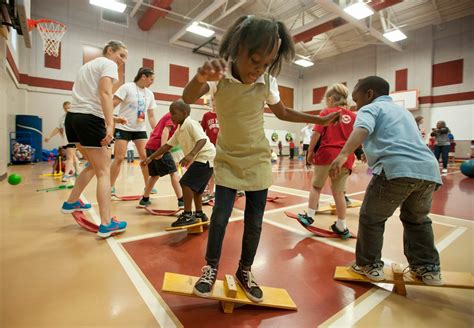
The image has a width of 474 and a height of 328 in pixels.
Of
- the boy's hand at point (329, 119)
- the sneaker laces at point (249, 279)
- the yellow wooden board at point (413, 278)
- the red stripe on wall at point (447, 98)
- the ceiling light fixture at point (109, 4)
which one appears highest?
the ceiling light fixture at point (109, 4)

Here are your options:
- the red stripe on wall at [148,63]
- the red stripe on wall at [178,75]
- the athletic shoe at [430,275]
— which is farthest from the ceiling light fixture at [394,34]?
the athletic shoe at [430,275]

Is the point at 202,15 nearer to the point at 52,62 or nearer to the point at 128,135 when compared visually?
the point at 52,62

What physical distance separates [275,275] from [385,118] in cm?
121

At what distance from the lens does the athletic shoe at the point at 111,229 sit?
236cm

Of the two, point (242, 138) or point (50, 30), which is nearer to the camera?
point (242, 138)

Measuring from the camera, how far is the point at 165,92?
47.7 feet

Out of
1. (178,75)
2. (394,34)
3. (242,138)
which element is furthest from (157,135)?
(394,34)

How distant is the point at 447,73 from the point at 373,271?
16.6 m

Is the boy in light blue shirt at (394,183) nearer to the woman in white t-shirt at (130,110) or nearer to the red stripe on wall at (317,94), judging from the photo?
the woman in white t-shirt at (130,110)

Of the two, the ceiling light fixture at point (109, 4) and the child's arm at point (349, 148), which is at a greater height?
the ceiling light fixture at point (109, 4)

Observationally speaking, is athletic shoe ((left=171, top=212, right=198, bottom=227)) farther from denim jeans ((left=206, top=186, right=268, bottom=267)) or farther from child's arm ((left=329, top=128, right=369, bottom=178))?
child's arm ((left=329, top=128, right=369, bottom=178))

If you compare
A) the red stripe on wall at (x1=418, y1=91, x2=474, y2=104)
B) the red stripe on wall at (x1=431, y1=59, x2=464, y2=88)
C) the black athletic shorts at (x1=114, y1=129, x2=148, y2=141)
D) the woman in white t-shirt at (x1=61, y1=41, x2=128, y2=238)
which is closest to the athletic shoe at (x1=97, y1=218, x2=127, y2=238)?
the woman in white t-shirt at (x1=61, y1=41, x2=128, y2=238)

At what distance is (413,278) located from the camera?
5.40 ft

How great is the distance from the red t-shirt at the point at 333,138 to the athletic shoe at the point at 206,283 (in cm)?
169
